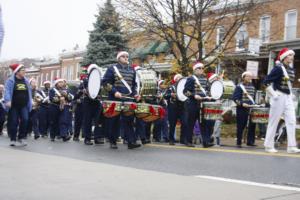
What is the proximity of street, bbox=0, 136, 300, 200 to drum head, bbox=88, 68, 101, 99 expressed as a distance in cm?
277

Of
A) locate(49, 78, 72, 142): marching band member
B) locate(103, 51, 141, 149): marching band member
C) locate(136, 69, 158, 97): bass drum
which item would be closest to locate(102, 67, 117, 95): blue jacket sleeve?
locate(103, 51, 141, 149): marching band member

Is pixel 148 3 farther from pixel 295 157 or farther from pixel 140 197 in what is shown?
pixel 140 197

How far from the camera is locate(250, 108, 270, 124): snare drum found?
12.5 meters

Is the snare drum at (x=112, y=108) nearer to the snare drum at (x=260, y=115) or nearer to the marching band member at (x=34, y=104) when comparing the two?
the snare drum at (x=260, y=115)

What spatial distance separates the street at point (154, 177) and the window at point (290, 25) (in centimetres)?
2366

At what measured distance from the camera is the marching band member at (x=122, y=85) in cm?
1145

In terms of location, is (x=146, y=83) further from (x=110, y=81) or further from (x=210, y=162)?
(x=210, y=162)

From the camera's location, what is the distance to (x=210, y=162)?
898 centimetres

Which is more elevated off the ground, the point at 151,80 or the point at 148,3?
the point at 148,3

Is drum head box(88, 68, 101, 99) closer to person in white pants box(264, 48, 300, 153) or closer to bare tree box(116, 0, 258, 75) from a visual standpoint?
person in white pants box(264, 48, 300, 153)

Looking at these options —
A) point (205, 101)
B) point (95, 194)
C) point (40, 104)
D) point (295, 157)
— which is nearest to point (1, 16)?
point (95, 194)

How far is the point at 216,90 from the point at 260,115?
4.23 feet

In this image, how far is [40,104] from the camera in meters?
18.0

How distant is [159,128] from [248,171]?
28.0 ft
